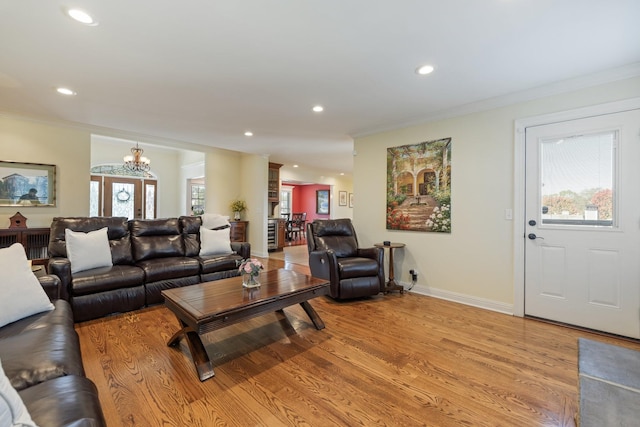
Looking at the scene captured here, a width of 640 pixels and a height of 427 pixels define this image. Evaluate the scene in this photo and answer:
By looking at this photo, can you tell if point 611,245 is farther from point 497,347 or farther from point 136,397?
point 136,397

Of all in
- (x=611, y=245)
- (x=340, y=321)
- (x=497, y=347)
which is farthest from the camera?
(x=340, y=321)

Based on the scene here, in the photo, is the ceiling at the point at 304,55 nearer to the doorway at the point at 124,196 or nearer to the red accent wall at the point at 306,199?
the doorway at the point at 124,196

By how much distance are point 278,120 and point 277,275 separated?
2263 mm

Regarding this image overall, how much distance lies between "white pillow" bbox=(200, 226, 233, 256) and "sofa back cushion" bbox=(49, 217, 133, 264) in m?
0.86

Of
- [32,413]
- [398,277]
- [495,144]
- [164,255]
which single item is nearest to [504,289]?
[398,277]

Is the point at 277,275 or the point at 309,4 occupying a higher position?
the point at 309,4

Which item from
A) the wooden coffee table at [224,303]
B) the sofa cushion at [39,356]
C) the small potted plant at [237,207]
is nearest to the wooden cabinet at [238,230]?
the small potted plant at [237,207]

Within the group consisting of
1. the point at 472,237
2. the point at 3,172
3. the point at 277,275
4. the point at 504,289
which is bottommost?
the point at 504,289

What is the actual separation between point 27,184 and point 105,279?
2.80 metres

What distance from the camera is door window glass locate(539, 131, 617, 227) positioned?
2.64 m

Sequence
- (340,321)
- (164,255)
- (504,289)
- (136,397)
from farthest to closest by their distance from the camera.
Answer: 1. (164,255)
2. (504,289)
3. (340,321)
4. (136,397)

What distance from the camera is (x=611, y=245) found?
2617 mm

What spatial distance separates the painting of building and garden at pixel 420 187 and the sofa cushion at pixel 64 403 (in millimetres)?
3631

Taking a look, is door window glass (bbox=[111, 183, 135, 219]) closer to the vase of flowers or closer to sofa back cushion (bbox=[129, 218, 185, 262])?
sofa back cushion (bbox=[129, 218, 185, 262])
